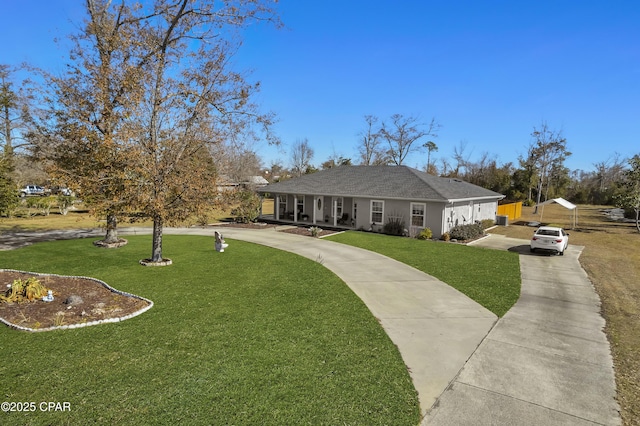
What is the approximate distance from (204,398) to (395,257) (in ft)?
37.2

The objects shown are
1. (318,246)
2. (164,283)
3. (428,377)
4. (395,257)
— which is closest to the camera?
(428,377)

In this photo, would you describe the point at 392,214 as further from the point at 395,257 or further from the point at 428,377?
the point at 428,377

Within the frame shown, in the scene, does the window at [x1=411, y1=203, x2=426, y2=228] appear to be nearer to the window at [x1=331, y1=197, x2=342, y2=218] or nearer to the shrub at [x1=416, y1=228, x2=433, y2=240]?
the shrub at [x1=416, y1=228, x2=433, y2=240]

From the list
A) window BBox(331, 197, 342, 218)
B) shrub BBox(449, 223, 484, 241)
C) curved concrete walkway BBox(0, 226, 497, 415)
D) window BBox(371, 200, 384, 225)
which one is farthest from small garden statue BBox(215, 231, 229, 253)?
shrub BBox(449, 223, 484, 241)

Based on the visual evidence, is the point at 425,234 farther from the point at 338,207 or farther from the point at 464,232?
the point at 338,207

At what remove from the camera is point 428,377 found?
555 cm

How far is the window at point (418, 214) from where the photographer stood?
69.2 ft

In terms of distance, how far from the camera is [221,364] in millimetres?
5707

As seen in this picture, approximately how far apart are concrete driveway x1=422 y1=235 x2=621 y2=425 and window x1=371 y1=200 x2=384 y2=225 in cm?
1323

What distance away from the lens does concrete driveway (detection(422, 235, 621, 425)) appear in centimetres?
465

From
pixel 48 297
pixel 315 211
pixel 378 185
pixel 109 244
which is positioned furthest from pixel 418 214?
pixel 48 297

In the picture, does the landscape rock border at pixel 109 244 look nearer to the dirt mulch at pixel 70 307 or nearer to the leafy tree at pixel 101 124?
the leafy tree at pixel 101 124

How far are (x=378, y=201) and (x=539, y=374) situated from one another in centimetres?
1726

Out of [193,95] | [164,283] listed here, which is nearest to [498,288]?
[164,283]
